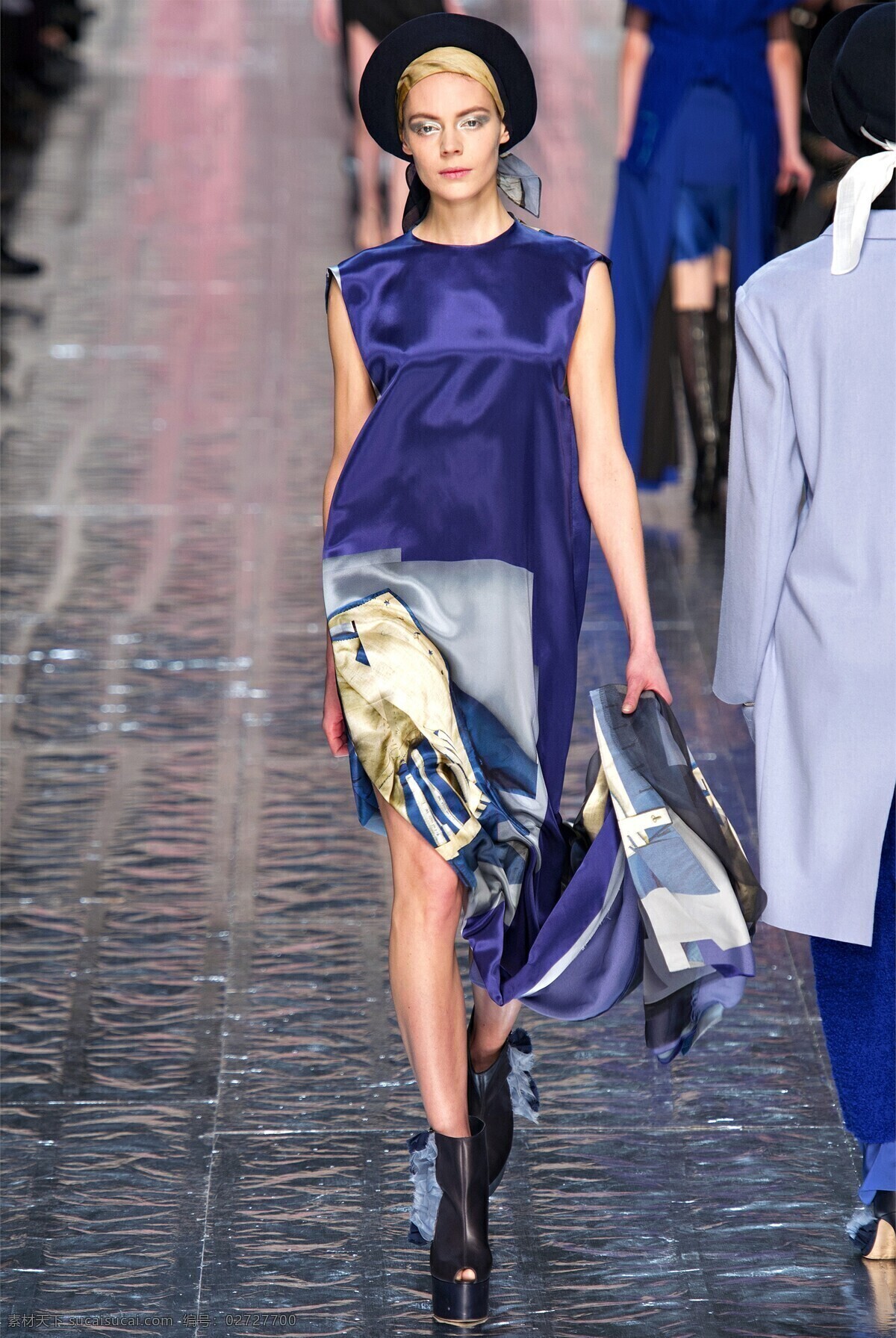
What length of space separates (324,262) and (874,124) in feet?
20.2

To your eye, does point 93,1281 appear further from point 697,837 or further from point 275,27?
point 275,27

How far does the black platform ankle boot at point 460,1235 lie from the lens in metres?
2.87

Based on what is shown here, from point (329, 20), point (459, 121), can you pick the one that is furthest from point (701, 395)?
point (459, 121)

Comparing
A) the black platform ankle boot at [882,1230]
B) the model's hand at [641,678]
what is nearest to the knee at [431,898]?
the model's hand at [641,678]

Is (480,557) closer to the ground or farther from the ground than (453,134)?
closer to the ground

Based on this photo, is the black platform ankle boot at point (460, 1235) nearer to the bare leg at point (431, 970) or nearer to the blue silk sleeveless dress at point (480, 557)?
the bare leg at point (431, 970)

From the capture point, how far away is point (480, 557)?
295 centimetres

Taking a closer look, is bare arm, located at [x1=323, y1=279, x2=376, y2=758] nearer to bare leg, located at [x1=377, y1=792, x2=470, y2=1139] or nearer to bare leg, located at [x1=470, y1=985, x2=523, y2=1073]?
bare leg, located at [x1=377, y1=792, x2=470, y2=1139]

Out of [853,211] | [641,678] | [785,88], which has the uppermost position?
[853,211]

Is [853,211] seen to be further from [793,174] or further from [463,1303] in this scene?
[793,174]

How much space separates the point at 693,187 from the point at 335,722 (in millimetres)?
3069

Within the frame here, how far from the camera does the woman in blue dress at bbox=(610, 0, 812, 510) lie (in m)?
5.63

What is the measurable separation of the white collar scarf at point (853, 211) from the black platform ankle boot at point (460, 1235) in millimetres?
1213

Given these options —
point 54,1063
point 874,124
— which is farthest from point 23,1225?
point 874,124
